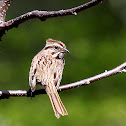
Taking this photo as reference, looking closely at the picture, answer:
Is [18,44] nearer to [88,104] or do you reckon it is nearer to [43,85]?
[88,104]

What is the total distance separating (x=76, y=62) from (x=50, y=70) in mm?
3286

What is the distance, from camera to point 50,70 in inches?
123

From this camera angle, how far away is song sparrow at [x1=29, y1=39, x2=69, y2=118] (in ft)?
9.36

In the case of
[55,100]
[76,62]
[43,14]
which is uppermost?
[43,14]

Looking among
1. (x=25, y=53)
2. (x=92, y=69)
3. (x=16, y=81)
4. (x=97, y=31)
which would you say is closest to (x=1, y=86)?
(x=16, y=81)

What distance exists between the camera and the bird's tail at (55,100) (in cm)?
268

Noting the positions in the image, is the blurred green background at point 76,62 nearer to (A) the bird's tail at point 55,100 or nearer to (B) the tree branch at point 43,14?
(A) the bird's tail at point 55,100

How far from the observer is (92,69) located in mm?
6086

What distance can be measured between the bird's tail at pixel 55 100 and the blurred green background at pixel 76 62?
2.11m

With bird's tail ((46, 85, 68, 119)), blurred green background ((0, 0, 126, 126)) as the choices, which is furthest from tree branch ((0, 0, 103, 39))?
blurred green background ((0, 0, 126, 126))

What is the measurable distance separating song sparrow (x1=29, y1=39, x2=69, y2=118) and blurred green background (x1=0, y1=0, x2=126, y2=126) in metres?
1.80

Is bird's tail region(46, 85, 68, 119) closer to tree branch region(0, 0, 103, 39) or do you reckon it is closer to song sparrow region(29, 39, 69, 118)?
song sparrow region(29, 39, 69, 118)

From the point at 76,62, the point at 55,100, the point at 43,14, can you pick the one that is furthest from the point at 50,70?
the point at 76,62

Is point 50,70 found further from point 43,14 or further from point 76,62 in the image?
point 76,62
